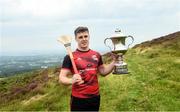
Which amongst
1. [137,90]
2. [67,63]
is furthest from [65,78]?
[137,90]

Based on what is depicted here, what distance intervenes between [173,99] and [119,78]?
5600 mm

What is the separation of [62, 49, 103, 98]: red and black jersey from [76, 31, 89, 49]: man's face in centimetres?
18

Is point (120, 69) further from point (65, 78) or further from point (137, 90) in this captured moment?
point (137, 90)

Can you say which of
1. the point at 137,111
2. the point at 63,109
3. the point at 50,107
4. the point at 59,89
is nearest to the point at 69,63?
the point at 137,111

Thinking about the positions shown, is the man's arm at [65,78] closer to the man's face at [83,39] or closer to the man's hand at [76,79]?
the man's hand at [76,79]

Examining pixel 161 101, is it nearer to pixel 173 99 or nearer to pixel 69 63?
pixel 173 99

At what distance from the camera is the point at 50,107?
69.9 feet

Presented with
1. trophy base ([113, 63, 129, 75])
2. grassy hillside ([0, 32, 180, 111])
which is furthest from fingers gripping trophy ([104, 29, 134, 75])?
grassy hillside ([0, 32, 180, 111])

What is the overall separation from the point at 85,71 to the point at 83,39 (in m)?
0.69

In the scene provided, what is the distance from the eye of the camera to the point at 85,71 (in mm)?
8734

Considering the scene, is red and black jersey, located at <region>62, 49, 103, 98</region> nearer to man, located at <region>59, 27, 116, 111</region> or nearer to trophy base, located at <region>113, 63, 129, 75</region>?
man, located at <region>59, 27, 116, 111</region>

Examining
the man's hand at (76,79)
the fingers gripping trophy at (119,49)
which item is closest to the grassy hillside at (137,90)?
the fingers gripping trophy at (119,49)

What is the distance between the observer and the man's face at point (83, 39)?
869cm

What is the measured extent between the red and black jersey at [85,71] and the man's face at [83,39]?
0.18 meters
